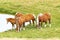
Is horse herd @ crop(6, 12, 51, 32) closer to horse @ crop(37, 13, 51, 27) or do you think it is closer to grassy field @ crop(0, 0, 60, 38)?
horse @ crop(37, 13, 51, 27)

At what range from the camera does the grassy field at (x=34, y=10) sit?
19.4 metres

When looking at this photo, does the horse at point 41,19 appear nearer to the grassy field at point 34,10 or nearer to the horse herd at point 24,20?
the horse herd at point 24,20

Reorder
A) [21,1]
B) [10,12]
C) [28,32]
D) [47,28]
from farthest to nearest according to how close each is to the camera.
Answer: [21,1], [10,12], [47,28], [28,32]

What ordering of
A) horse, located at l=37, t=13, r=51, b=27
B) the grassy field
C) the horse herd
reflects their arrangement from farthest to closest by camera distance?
1. horse, located at l=37, t=13, r=51, b=27
2. the horse herd
3. the grassy field

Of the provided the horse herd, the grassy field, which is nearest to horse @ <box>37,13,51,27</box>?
the horse herd

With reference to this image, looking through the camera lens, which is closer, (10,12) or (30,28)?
(30,28)

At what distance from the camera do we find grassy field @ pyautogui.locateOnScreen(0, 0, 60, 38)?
63.6 ft

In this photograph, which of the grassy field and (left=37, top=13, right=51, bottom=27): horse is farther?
(left=37, top=13, right=51, bottom=27): horse

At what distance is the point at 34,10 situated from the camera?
31.2 m

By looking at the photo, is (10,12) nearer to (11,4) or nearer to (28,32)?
(11,4)

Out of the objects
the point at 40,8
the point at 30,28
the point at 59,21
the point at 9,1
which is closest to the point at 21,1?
the point at 9,1

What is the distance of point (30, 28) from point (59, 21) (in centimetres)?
377

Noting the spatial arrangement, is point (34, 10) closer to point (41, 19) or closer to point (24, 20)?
point (41, 19)

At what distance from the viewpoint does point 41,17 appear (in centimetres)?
2209
